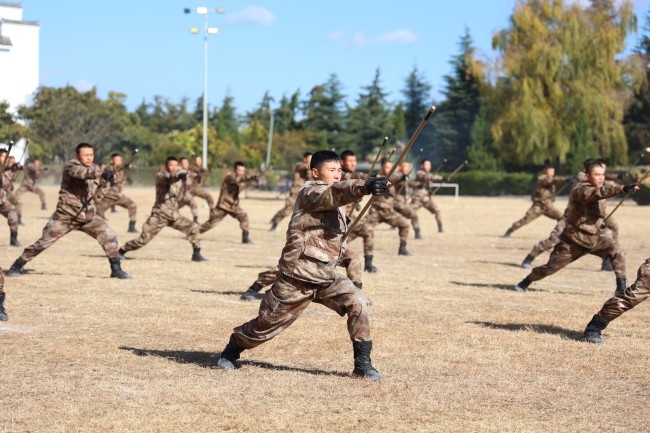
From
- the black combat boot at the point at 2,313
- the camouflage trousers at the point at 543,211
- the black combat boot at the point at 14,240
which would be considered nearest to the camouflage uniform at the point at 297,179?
the camouflage trousers at the point at 543,211

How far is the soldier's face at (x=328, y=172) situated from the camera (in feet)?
24.9

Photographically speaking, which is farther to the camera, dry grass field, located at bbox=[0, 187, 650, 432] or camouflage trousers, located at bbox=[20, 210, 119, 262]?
camouflage trousers, located at bbox=[20, 210, 119, 262]

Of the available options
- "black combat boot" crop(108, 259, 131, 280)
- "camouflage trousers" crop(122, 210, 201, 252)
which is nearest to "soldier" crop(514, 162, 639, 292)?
"black combat boot" crop(108, 259, 131, 280)

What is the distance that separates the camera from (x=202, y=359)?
8492 mm

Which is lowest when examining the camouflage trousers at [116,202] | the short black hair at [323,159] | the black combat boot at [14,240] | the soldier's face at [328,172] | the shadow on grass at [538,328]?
the black combat boot at [14,240]

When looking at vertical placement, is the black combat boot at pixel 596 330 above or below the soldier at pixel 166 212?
below

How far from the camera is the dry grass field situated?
6555 mm

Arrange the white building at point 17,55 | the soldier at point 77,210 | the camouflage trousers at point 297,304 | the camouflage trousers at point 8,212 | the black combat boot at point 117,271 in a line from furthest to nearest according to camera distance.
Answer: the white building at point 17,55, the camouflage trousers at point 8,212, the black combat boot at point 117,271, the soldier at point 77,210, the camouflage trousers at point 297,304

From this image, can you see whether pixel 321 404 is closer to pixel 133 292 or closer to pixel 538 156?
pixel 133 292

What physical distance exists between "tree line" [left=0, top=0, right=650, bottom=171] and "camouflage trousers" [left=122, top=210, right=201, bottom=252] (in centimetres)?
4321

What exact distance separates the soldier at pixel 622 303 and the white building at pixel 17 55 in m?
71.7

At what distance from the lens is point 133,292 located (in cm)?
1291

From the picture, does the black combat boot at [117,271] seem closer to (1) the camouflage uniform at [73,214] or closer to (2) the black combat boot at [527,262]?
(1) the camouflage uniform at [73,214]

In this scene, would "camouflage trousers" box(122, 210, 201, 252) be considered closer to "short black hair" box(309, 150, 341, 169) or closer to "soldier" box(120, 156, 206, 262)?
"soldier" box(120, 156, 206, 262)
